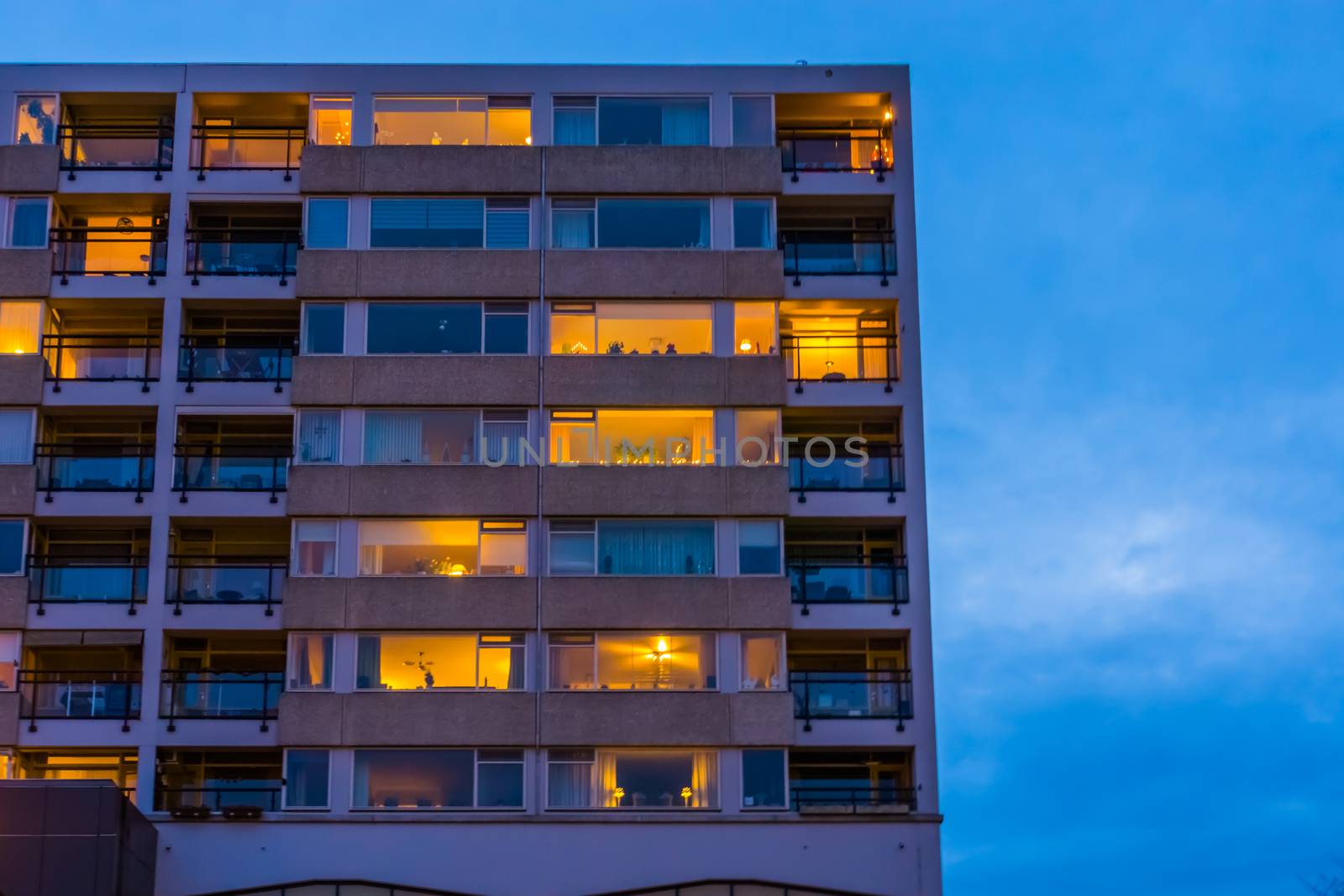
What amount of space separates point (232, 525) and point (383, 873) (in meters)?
9.84

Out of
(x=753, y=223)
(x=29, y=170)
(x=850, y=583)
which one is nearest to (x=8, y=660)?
(x=29, y=170)

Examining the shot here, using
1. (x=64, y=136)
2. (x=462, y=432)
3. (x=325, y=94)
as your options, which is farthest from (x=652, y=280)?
(x=64, y=136)

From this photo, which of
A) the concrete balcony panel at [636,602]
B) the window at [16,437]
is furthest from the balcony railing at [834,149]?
the window at [16,437]

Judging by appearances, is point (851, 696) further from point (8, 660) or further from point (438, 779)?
point (8, 660)

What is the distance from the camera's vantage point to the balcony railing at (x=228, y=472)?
50.5 metres

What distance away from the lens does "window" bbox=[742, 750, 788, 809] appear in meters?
48.2

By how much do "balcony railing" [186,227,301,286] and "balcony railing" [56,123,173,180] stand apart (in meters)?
2.50

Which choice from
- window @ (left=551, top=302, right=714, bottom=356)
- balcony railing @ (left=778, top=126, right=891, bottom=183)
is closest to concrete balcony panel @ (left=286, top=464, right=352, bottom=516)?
window @ (left=551, top=302, right=714, bottom=356)

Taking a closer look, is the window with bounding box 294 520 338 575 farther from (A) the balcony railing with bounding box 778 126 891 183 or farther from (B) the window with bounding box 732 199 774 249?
(A) the balcony railing with bounding box 778 126 891 183

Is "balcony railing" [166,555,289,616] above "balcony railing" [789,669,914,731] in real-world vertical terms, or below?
above

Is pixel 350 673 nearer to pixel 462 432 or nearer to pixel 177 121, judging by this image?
pixel 462 432

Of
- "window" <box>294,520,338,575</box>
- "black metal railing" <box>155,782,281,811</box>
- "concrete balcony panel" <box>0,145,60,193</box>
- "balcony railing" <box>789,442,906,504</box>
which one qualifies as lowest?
"black metal railing" <box>155,782,281,811</box>

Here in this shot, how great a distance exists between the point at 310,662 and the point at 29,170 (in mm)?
14954

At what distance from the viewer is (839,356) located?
52750 mm
